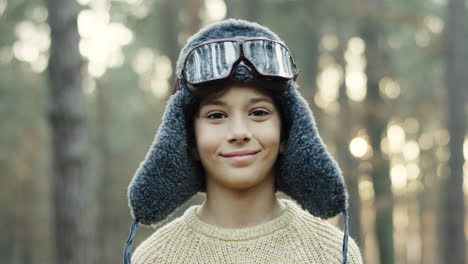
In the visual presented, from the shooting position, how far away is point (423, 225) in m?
34.0

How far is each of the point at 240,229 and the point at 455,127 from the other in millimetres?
9778

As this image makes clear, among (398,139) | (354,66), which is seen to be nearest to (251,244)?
(354,66)

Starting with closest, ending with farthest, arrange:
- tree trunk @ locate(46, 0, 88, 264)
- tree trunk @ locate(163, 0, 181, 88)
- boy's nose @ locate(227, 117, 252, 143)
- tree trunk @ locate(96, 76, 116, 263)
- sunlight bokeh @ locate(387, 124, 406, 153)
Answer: boy's nose @ locate(227, 117, 252, 143)
tree trunk @ locate(46, 0, 88, 264)
tree trunk @ locate(163, 0, 181, 88)
tree trunk @ locate(96, 76, 116, 263)
sunlight bokeh @ locate(387, 124, 406, 153)

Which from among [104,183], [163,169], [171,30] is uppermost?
[171,30]

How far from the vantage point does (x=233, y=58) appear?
120 inches

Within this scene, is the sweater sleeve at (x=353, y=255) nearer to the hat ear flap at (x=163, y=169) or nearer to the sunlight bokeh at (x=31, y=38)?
the hat ear flap at (x=163, y=169)

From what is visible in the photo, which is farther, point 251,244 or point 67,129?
point 67,129

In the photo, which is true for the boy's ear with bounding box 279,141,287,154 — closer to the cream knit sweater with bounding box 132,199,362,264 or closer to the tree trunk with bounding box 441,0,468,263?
the cream knit sweater with bounding box 132,199,362,264

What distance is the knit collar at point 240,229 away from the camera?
312cm

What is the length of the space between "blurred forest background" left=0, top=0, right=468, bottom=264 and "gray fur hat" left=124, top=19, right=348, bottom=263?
129 inches

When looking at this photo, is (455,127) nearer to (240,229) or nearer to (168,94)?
(168,94)

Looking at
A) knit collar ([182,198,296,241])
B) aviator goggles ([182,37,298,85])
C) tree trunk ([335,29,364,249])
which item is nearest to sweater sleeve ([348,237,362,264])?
knit collar ([182,198,296,241])

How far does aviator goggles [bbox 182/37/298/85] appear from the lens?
303 cm

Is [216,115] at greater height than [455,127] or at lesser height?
greater
